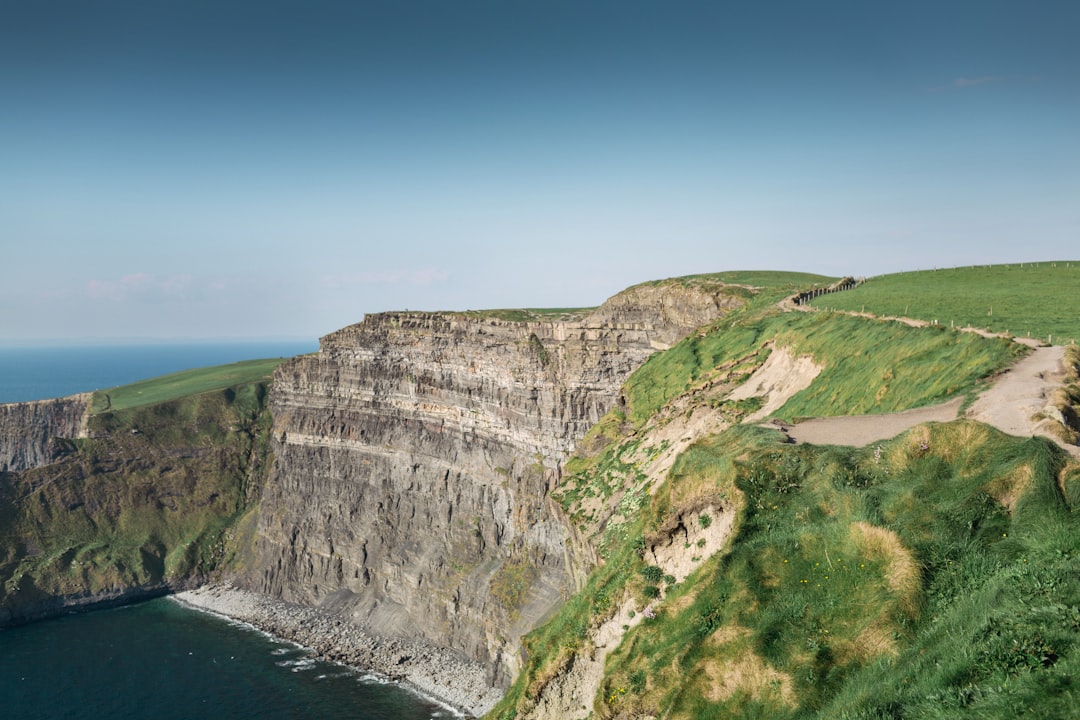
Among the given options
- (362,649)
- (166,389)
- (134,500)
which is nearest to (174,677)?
(362,649)

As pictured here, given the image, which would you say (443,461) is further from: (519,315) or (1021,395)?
(1021,395)

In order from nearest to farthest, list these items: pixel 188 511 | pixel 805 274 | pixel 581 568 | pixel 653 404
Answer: pixel 581 568, pixel 653 404, pixel 805 274, pixel 188 511

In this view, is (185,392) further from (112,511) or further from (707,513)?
(707,513)

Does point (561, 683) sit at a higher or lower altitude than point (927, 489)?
lower

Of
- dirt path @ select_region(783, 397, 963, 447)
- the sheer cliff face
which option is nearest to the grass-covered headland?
the sheer cliff face

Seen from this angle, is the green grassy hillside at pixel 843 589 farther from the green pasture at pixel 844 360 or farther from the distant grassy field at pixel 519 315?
the distant grassy field at pixel 519 315

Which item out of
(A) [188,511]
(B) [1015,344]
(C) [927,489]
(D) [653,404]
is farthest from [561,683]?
(A) [188,511]
